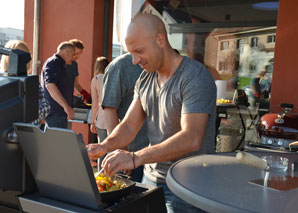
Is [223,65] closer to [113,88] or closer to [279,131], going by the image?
[279,131]

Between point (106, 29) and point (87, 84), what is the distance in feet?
3.08

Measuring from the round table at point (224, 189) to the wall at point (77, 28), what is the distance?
445 centimetres

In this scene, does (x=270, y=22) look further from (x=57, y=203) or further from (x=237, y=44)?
(x=57, y=203)

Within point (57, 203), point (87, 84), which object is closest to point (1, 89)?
point (57, 203)

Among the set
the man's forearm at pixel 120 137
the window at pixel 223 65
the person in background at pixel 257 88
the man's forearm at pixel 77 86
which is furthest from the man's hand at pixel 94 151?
the window at pixel 223 65

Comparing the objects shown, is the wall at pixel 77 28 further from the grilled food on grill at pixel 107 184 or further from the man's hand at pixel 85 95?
the grilled food on grill at pixel 107 184

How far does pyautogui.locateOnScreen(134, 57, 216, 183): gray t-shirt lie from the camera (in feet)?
5.52

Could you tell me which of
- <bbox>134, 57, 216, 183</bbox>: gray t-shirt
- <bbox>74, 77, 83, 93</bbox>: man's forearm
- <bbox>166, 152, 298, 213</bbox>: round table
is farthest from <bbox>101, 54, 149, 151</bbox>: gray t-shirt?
<bbox>74, 77, 83, 93</bbox>: man's forearm

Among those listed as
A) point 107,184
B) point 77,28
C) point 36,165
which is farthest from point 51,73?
point 36,165

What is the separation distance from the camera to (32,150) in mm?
1076

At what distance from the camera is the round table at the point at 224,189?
1.04 m

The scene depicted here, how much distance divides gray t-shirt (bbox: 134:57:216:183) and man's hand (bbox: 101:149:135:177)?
0.34 m

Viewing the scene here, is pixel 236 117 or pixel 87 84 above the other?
pixel 87 84

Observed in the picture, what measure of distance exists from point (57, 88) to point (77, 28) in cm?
197
